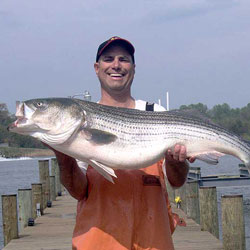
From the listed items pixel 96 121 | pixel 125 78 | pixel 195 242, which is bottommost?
pixel 195 242

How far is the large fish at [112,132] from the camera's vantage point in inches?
150

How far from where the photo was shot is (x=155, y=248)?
155 inches

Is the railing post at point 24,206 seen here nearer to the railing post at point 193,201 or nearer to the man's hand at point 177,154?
the railing post at point 193,201

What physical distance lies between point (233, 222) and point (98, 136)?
4711 mm

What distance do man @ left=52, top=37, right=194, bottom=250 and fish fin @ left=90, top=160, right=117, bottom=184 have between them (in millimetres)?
205

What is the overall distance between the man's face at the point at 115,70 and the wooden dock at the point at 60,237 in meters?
4.93

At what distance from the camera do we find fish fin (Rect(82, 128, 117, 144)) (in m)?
3.80

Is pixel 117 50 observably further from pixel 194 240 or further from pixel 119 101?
pixel 194 240

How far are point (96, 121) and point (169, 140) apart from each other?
1.95ft

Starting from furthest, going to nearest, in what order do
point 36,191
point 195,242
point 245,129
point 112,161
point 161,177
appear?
point 245,129, point 36,191, point 195,242, point 161,177, point 112,161

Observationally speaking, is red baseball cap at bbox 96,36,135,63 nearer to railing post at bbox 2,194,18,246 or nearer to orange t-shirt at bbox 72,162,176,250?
orange t-shirt at bbox 72,162,176,250

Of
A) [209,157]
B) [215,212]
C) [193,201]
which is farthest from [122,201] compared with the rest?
[193,201]

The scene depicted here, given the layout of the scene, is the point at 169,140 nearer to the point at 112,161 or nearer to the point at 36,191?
the point at 112,161

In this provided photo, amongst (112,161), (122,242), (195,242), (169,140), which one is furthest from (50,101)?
(195,242)
